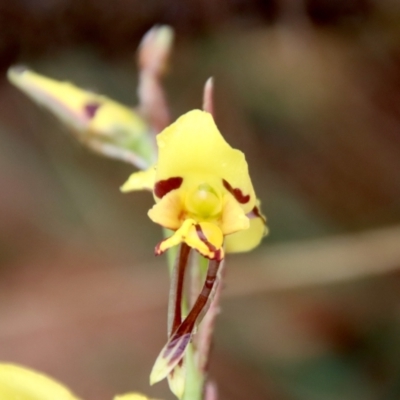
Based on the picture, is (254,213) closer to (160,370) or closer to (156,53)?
(160,370)

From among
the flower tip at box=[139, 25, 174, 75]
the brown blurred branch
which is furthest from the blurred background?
the flower tip at box=[139, 25, 174, 75]

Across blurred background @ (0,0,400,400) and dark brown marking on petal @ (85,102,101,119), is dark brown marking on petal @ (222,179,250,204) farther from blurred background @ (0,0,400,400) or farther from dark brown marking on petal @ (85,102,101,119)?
blurred background @ (0,0,400,400)

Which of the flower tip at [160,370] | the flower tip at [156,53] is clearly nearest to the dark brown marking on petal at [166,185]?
the flower tip at [160,370]

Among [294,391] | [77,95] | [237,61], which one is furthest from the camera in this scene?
[237,61]

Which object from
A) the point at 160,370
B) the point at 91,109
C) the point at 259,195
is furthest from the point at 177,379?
the point at 259,195

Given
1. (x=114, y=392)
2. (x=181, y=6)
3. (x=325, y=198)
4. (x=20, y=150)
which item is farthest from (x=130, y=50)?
(x=114, y=392)

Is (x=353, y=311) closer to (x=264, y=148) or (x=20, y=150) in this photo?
(x=264, y=148)
